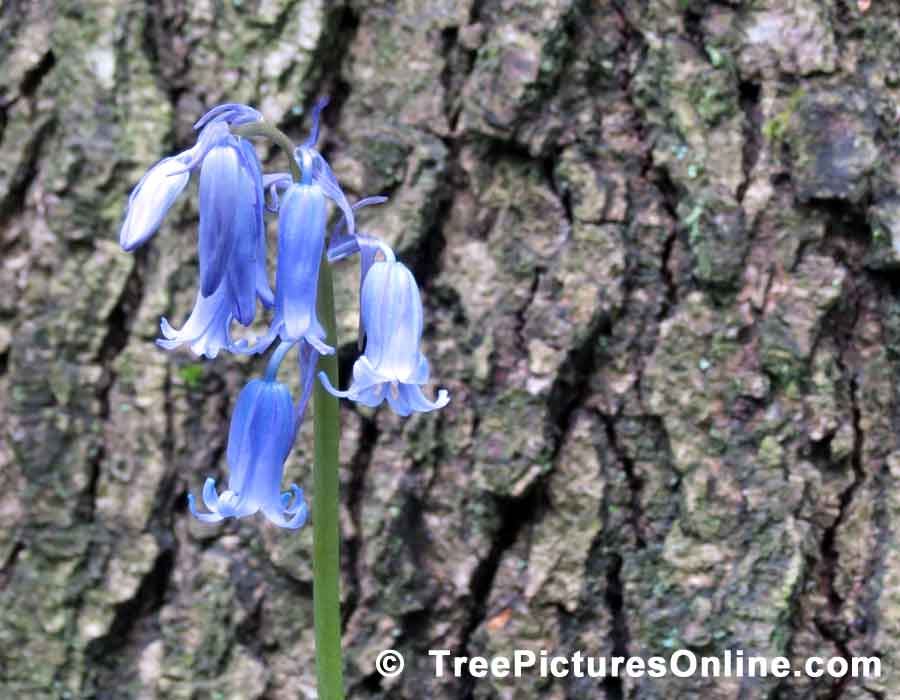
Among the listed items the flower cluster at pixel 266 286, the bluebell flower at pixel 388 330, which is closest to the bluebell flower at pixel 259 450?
the flower cluster at pixel 266 286

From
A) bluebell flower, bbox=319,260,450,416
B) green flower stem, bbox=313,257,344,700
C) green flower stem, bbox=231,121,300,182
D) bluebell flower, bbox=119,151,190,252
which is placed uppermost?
green flower stem, bbox=231,121,300,182

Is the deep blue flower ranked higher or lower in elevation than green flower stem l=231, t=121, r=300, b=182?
lower

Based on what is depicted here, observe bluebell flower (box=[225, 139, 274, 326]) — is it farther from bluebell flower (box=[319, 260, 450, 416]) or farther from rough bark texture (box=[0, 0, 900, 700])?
rough bark texture (box=[0, 0, 900, 700])

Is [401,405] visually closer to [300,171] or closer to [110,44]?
[300,171]

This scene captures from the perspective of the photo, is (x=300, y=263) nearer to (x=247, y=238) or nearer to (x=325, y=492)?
(x=247, y=238)

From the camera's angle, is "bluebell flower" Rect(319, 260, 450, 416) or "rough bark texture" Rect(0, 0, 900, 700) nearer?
"bluebell flower" Rect(319, 260, 450, 416)

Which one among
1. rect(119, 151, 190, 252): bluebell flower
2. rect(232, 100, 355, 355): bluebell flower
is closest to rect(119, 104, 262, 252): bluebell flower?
rect(119, 151, 190, 252): bluebell flower

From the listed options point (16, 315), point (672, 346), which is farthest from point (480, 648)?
point (16, 315)
